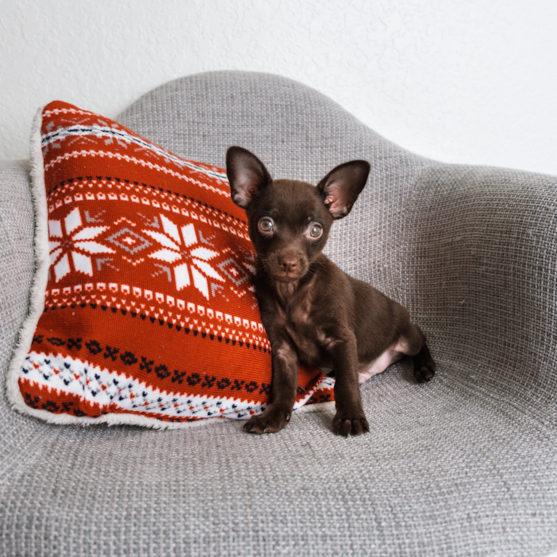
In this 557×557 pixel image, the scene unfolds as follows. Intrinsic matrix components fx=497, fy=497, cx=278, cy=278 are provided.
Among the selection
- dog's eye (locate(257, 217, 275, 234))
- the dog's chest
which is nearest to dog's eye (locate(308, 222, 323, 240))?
dog's eye (locate(257, 217, 275, 234))

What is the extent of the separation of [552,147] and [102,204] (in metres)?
2.62

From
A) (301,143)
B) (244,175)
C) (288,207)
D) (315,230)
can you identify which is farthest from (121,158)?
(301,143)

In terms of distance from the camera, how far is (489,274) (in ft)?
5.61

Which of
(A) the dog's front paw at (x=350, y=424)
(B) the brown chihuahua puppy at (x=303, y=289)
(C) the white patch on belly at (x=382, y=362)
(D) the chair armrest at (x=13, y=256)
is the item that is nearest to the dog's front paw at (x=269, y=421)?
(B) the brown chihuahua puppy at (x=303, y=289)

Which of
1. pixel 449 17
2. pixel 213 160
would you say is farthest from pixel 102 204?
pixel 449 17

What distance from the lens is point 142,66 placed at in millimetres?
2275

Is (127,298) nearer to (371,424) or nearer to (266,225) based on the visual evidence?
(266,225)

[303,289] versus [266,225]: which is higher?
[266,225]

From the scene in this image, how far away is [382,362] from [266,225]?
0.79 m

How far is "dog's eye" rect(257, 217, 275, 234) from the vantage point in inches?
58.2

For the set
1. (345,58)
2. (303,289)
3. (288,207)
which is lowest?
(303,289)

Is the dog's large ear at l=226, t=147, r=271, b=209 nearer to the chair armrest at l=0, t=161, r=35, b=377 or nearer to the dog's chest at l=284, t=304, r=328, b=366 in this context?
the dog's chest at l=284, t=304, r=328, b=366

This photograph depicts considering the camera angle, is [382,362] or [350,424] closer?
[350,424]

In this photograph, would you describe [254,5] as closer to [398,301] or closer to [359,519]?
[398,301]
